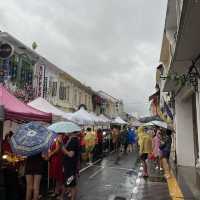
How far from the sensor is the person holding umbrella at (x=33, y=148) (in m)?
7.10

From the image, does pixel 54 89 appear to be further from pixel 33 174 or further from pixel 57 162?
pixel 33 174

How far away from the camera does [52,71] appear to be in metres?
26.9

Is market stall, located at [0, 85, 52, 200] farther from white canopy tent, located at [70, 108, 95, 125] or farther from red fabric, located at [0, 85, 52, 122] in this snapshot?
white canopy tent, located at [70, 108, 95, 125]

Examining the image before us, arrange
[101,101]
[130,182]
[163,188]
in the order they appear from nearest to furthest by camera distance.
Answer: [163,188] < [130,182] < [101,101]

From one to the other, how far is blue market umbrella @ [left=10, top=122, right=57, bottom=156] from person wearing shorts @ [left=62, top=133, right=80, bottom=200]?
0.45 meters

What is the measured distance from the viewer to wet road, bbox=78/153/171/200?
9039mm

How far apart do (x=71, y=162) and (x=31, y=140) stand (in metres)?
1.11

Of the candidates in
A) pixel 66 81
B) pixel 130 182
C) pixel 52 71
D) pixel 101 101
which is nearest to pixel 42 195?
pixel 130 182

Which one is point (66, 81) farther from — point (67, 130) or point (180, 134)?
point (67, 130)

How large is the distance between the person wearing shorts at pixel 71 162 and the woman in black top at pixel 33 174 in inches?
24.8

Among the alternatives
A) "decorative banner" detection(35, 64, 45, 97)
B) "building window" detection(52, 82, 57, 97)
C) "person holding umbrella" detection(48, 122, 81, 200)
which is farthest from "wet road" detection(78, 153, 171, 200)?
"building window" detection(52, 82, 57, 97)

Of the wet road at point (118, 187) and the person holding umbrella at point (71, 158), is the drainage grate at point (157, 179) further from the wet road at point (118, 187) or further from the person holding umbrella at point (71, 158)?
the person holding umbrella at point (71, 158)

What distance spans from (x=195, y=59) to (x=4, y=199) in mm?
6855

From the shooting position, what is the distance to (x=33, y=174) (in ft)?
24.0
